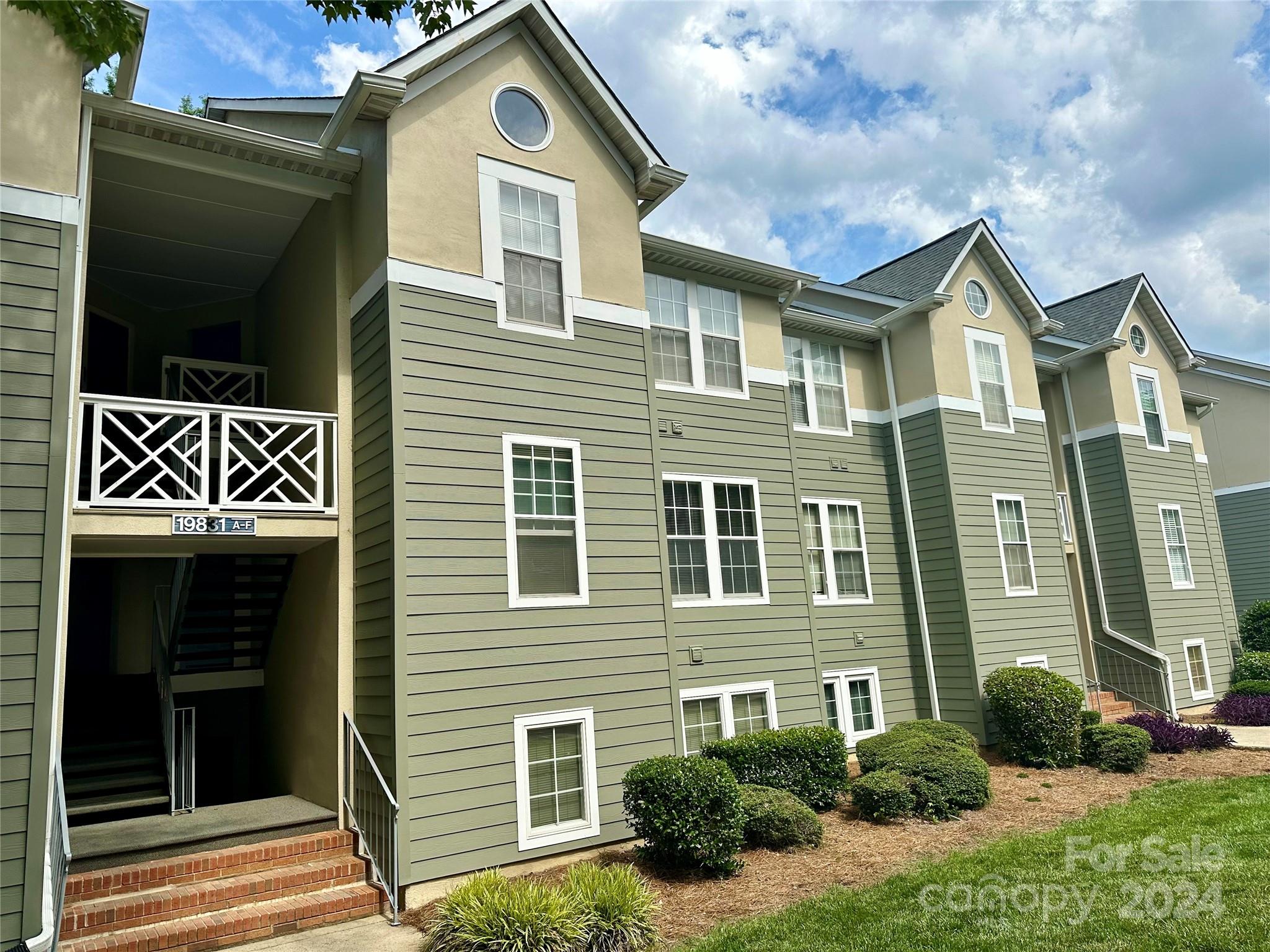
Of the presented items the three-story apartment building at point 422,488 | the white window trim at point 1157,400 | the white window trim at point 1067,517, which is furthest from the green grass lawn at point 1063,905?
the white window trim at point 1157,400

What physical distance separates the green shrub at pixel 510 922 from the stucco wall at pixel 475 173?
6621 mm

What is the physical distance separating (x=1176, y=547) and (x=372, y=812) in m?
19.3

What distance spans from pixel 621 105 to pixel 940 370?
8190 mm

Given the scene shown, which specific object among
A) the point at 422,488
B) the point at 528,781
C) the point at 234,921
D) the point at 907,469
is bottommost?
the point at 234,921

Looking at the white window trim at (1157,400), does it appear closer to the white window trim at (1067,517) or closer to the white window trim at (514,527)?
the white window trim at (1067,517)

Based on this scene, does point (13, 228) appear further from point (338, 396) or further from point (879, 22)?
point (879, 22)

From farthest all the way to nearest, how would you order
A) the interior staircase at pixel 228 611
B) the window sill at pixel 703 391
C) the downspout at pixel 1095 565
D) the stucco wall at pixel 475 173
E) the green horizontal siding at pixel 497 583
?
the downspout at pixel 1095 565 < the window sill at pixel 703 391 < the interior staircase at pixel 228 611 < the stucco wall at pixel 475 173 < the green horizontal siding at pixel 497 583

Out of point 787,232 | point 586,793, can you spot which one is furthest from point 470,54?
point 787,232

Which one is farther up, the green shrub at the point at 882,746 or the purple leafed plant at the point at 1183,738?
the green shrub at the point at 882,746

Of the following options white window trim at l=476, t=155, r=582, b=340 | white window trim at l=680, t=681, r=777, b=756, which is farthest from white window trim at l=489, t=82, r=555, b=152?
white window trim at l=680, t=681, r=777, b=756

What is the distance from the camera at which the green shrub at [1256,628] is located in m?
21.3

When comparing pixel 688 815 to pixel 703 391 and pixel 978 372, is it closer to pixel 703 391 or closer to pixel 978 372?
pixel 703 391

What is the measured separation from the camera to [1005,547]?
53.5ft

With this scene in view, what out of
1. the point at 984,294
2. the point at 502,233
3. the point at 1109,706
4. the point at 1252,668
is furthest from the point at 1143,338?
the point at 502,233
